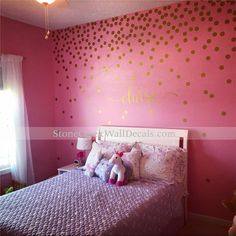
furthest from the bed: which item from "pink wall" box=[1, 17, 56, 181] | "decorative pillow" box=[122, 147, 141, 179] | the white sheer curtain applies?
"pink wall" box=[1, 17, 56, 181]

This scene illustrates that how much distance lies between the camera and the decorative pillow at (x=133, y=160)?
8.69ft

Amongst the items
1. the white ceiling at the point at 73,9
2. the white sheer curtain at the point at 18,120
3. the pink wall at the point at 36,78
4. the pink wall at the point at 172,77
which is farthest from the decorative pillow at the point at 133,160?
the white ceiling at the point at 73,9

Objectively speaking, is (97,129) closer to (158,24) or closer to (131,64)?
(131,64)

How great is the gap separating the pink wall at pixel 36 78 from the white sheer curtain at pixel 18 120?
172mm

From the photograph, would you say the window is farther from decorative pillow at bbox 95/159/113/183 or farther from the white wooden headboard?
decorative pillow at bbox 95/159/113/183

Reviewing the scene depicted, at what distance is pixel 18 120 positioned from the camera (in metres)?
3.30

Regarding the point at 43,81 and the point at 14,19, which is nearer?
the point at 14,19

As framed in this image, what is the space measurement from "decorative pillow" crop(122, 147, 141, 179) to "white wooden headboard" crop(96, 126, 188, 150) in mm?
386

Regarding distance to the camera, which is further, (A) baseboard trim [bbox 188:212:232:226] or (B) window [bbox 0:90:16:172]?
(B) window [bbox 0:90:16:172]

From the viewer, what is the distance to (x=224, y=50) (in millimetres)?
2619

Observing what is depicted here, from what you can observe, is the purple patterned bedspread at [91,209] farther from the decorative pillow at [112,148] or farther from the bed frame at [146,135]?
the bed frame at [146,135]

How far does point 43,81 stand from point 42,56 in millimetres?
389

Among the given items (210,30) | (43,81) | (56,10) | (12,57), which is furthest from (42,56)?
(210,30)

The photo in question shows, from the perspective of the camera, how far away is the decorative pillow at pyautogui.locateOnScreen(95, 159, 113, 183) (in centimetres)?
263
